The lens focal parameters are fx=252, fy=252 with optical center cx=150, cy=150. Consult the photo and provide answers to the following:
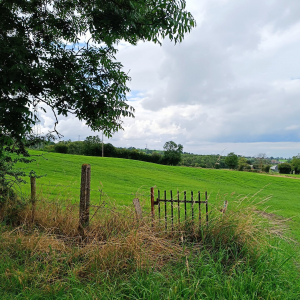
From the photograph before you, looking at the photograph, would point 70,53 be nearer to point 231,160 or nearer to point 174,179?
point 174,179

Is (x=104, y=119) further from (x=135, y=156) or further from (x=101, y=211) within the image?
(x=135, y=156)

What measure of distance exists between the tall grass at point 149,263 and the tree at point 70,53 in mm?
2245

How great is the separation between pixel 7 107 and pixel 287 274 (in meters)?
5.65

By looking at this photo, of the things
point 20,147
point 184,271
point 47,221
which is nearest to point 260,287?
point 184,271

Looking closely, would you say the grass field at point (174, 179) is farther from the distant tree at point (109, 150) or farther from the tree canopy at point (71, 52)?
the distant tree at point (109, 150)

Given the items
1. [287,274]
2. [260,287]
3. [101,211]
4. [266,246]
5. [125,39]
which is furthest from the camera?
[101,211]

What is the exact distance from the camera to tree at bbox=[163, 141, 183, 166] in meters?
65.0

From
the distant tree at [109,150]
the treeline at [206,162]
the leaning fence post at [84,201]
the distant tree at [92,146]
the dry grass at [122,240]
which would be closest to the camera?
the dry grass at [122,240]

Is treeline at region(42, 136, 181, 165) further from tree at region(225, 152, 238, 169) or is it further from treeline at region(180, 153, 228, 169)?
tree at region(225, 152, 238, 169)

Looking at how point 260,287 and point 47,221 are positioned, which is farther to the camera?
point 47,221

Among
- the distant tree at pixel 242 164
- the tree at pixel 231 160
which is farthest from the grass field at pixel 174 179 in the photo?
the distant tree at pixel 242 164

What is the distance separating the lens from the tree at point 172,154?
65000 mm

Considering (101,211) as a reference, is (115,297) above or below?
below

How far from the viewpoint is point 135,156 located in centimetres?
5397
